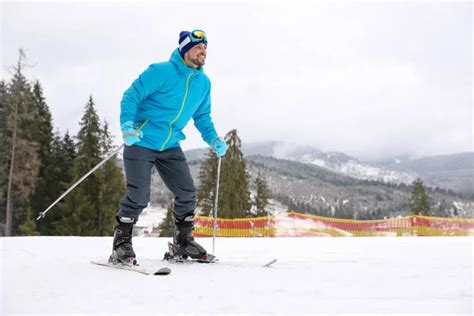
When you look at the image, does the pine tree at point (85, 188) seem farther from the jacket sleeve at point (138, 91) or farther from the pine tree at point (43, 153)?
the jacket sleeve at point (138, 91)

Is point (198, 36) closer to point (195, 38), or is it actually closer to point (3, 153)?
point (195, 38)

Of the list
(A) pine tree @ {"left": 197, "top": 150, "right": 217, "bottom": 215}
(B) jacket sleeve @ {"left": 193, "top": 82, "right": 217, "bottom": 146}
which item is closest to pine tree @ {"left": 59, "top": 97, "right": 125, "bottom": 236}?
(A) pine tree @ {"left": 197, "top": 150, "right": 217, "bottom": 215}

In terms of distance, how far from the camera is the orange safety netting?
65.6 ft

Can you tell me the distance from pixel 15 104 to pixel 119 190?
9573 mm

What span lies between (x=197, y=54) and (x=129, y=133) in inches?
39.5

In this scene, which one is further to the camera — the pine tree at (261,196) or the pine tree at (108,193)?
the pine tree at (261,196)

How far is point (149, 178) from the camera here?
3.82 meters

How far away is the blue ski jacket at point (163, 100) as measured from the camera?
3.65m
